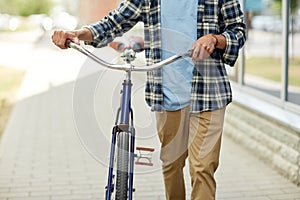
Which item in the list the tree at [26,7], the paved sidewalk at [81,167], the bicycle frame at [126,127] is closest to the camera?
the bicycle frame at [126,127]

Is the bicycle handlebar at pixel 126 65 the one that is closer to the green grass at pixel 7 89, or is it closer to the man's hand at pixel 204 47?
the man's hand at pixel 204 47

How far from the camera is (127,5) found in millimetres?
3316

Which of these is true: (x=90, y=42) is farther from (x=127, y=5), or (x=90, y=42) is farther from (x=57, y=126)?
Answer: (x=57, y=126)

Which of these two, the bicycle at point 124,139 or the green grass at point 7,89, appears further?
the green grass at point 7,89

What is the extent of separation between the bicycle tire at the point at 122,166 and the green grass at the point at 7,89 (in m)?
4.74

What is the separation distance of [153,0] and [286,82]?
9.00 ft

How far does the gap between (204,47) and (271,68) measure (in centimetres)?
368

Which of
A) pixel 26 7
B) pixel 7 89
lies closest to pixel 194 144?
pixel 7 89

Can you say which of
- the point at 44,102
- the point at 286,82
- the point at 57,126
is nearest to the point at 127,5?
the point at 286,82

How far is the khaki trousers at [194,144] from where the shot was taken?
10.4 ft

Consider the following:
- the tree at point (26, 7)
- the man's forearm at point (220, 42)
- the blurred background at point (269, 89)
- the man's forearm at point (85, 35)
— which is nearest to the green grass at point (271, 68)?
the blurred background at point (269, 89)

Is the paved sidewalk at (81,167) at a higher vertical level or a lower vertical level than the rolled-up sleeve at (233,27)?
lower

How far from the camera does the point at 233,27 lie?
308 cm

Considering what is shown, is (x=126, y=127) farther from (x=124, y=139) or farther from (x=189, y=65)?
(x=189, y=65)
